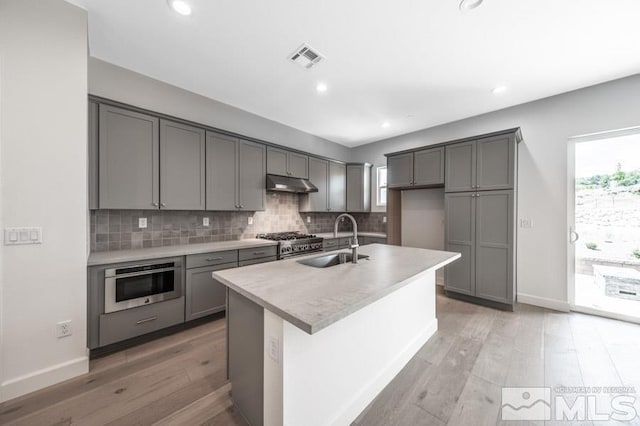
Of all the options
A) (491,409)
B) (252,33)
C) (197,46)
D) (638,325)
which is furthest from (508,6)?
(638,325)

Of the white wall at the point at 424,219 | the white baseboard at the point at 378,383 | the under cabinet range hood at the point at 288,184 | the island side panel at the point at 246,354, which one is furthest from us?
the white wall at the point at 424,219

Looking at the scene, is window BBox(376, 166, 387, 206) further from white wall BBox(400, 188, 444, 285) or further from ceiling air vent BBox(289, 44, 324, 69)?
ceiling air vent BBox(289, 44, 324, 69)

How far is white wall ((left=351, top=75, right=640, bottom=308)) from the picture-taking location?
2.86m

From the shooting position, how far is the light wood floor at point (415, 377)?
4.88 feet

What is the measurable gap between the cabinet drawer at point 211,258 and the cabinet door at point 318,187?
178cm

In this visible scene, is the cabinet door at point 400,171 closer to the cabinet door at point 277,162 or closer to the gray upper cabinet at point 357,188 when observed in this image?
the gray upper cabinet at point 357,188

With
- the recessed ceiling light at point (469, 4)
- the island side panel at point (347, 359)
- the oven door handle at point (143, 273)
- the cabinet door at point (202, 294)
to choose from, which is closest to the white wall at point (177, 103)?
the oven door handle at point (143, 273)

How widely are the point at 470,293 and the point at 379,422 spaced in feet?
8.59

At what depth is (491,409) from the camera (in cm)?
155

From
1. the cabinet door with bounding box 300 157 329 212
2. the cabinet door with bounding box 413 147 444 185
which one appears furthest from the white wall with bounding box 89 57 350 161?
the cabinet door with bounding box 413 147 444 185

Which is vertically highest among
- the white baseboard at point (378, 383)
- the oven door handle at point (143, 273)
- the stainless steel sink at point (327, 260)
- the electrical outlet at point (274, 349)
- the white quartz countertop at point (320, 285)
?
the white quartz countertop at point (320, 285)

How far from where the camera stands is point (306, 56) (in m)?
2.33

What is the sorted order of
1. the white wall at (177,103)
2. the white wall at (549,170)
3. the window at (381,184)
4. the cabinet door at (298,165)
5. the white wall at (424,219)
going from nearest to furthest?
the white wall at (177,103)
the white wall at (549,170)
the cabinet door at (298,165)
the white wall at (424,219)
the window at (381,184)

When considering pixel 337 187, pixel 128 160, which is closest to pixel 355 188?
pixel 337 187
